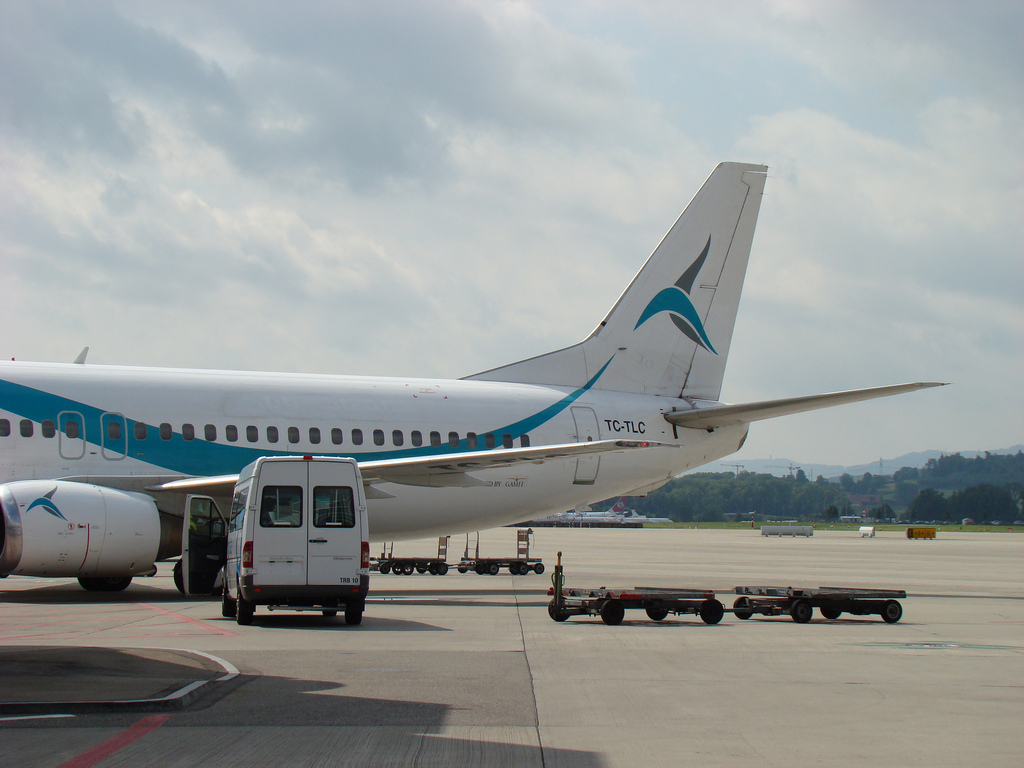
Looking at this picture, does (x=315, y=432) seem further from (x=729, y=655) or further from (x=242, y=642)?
(x=729, y=655)

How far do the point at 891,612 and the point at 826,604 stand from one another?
1.03 metres

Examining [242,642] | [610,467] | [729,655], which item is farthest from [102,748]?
[610,467]

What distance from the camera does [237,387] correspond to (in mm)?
21594

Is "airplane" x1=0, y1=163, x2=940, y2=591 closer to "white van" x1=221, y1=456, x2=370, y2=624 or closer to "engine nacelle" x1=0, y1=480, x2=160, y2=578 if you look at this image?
"engine nacelle" x1=0, y1=480, x2=160, y2=578

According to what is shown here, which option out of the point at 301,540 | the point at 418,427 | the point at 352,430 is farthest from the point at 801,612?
the point at 352,430

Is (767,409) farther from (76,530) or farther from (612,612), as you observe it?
(76,530)

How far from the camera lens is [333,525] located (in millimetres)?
16094

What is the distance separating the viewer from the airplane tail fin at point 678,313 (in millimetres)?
25453

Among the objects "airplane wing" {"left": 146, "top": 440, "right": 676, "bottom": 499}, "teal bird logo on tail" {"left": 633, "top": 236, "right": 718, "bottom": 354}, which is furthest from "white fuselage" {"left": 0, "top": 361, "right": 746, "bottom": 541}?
"teal bird logo on tail" {"left": 633, "top": 236, "right": 718, "bottom": 354}

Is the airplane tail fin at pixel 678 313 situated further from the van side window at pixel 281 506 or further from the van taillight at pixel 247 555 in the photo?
the van taillight at pixel 247 555

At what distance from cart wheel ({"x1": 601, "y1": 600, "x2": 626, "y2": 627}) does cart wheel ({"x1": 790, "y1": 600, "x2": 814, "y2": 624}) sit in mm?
2895

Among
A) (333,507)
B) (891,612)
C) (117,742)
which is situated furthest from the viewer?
(891,612)

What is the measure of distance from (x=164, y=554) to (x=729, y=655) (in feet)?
39.2

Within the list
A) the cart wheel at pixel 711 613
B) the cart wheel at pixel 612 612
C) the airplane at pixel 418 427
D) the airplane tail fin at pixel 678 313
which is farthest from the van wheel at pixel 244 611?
the airplane tail fin at pixel 678 313
